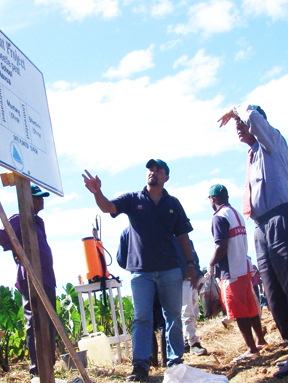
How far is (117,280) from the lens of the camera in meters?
6.98

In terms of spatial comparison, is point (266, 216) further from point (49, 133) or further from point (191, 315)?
point (191, 315)

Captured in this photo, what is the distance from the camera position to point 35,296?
3492 mm

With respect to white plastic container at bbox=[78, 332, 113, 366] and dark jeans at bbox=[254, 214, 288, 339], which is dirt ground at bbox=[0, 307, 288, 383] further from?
dark jeans at bbox=[254, 214, 288, 339]

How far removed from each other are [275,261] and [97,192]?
1.86 metres

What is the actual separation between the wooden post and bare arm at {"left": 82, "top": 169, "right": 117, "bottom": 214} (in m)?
1.24

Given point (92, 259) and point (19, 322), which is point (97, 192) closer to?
point (92, 259)

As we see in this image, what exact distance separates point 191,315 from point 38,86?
3.84 metres

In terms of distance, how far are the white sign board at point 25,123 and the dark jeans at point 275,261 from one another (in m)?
1.80

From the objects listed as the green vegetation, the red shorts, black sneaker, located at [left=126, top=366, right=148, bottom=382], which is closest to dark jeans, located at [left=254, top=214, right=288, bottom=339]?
the red shorts

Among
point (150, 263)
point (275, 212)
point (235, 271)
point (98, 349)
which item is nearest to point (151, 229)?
point (150, 263)

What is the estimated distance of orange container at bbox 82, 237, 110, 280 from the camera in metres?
6.82

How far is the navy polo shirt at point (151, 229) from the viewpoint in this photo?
199 inches

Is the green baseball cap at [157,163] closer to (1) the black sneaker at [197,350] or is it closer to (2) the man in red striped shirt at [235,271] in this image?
(2) the man in red striped shirt at [235,271]

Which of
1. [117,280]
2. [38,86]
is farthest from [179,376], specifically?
[117,280]
